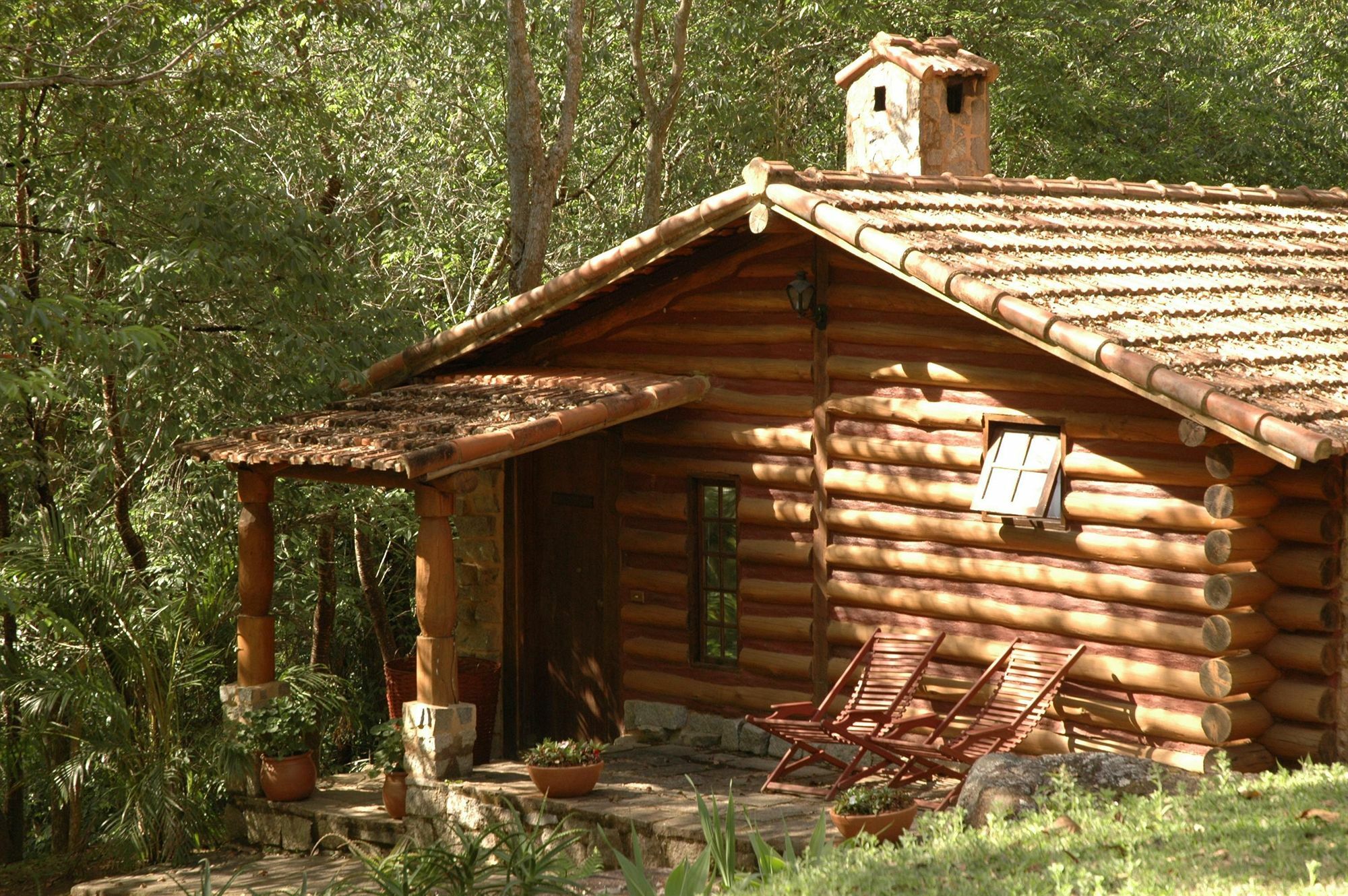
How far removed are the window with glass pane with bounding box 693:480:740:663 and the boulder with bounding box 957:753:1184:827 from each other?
3.57 meters

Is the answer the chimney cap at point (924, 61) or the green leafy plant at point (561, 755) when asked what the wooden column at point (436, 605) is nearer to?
the green leafy plant at point (561, 755)

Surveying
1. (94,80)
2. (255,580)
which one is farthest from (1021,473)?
(94,80)

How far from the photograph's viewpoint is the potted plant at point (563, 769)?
8484 mm

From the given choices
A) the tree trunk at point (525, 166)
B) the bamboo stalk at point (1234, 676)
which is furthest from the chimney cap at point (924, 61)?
the bamboo stalk at point (1234, 676)

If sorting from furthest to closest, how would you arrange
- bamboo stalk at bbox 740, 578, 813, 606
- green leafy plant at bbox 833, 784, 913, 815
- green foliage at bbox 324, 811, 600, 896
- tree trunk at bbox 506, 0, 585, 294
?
1. tree trunk at bbox 506, 0, 585, 294
2. bamboo stalk at bbox 740, 578, 813, 606
3. green leafy plant at bbox 833, 784, 913, 815
4. green foliage at bbox 324, 811, 600, 896

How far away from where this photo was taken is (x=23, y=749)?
1198 centimetres

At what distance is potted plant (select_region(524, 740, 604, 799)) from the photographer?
848cm

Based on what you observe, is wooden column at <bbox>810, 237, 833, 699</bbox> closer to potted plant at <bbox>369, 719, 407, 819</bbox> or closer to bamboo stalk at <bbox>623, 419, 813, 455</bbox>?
bamboo stalk at <bbox>623, 419, 813, 455</bbox>

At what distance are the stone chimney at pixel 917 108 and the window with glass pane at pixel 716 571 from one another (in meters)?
3.14

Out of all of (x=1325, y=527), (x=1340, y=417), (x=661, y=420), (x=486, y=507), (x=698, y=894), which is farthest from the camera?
(x=486, y=507)

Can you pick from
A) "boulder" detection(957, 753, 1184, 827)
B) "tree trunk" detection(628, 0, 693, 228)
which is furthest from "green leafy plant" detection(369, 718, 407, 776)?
"tree trunk" detection(628, 0, 693, 228)

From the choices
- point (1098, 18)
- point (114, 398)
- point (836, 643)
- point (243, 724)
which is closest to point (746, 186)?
point (836, 643)

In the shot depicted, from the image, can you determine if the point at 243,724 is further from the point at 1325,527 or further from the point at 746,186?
the point at 1325,527

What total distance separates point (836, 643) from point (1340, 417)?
11.5 feet
